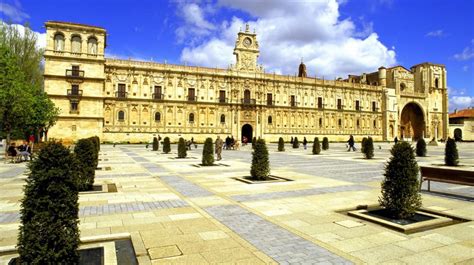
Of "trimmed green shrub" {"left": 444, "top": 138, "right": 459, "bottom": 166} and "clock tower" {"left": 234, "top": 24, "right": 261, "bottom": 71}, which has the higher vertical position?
"clock tower" {"left": 234, "top": 24, "right": 261, "bottom": 71}

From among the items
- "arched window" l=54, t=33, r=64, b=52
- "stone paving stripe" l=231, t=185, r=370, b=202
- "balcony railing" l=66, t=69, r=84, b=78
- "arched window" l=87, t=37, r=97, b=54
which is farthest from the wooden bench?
"arched window" l=54, t=33, r=64, b=52

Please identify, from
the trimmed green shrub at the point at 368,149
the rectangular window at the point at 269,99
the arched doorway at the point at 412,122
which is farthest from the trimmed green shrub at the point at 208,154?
the arched doorway at the point at 412,122

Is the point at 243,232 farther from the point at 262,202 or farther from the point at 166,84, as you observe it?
the point at 166,84

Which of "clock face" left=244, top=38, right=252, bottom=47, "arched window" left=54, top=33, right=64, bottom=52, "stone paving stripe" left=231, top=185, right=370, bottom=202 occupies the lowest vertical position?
"stone paving stripe" left=231, top=185, right=370, bottom=202

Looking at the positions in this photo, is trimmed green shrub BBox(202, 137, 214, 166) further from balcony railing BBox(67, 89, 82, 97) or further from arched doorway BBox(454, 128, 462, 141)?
arched doorway BBox(454, 128, 462, 141)

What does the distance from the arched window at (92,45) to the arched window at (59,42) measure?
2812mm

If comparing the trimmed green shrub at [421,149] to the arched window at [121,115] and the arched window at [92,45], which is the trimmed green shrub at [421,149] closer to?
the arched window at [121,115]

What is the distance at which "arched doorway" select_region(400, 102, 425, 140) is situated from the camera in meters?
61.5

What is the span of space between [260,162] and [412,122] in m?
62.4

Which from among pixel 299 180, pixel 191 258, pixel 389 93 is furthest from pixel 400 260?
pixel 389 93

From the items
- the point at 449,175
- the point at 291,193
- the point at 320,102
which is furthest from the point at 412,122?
the point at 291,193

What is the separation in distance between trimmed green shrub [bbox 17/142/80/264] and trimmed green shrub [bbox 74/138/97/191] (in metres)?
5.63

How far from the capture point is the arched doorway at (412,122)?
61.5 meters

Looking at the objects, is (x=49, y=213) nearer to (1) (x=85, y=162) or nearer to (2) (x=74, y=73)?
(1) (x=85, y=162)
